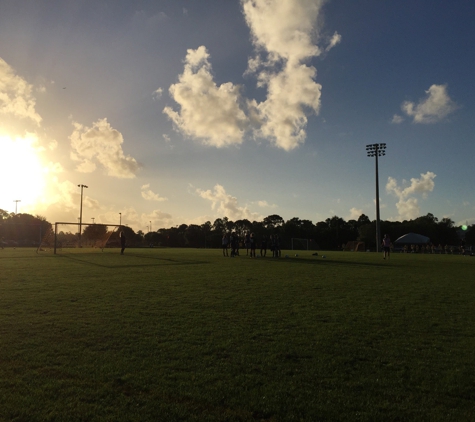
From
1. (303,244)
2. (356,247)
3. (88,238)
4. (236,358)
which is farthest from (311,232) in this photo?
(236,358)

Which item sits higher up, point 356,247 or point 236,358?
point 356,247

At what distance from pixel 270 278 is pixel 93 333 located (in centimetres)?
931

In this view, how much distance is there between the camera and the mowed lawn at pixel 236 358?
392 centimetres

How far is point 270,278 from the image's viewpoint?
15023mm

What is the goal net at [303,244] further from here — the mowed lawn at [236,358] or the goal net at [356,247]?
the mowed lawn at [236,358]

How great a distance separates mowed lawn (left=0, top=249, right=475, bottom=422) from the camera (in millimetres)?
3920

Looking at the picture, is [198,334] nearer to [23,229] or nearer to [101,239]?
[101,239]

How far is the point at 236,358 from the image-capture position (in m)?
5.30

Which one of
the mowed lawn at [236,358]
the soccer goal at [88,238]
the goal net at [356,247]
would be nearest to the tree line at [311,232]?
the goal net at [356,247]

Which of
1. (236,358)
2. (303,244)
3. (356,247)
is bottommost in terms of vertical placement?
(236,358)

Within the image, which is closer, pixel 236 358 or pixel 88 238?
pixel 236 358

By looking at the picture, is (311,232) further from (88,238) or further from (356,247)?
(88,238)

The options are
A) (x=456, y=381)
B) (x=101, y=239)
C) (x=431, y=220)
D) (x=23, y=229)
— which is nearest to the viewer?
(x=456, y=381)

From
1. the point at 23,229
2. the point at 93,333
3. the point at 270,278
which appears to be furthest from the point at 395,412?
the point at 23,229
